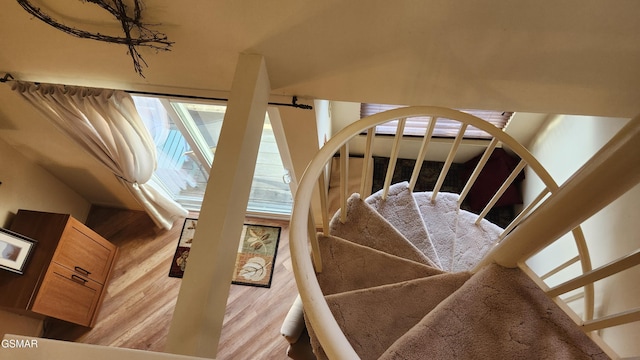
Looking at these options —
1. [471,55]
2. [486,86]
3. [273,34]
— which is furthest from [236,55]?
[486,86]

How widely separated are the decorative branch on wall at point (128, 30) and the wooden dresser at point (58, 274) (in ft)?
5.50

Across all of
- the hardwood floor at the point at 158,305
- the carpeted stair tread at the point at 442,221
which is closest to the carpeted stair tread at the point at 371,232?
the carpeted stair tread at the point at 442,221

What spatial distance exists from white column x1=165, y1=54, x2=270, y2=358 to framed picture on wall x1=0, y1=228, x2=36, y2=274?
2003mm

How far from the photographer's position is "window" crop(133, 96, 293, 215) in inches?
100

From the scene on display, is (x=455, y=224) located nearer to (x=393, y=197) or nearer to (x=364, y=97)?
(x=393, y=197)

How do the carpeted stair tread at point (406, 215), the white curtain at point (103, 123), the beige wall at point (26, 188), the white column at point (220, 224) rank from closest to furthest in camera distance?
the white column at point (220, 224), the white curtain at point (103, 123), the carpeted stair tread at point (406, 215), the beige wall at point (26, 188)

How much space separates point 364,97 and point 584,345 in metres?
1.33

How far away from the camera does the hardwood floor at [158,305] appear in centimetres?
294

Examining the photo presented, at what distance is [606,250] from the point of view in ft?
7.09

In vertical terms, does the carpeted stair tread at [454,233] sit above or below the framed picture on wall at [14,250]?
above

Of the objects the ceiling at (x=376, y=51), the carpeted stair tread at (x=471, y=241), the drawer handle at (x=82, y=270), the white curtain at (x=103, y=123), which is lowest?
the drawer handle at (x=82, y=270)

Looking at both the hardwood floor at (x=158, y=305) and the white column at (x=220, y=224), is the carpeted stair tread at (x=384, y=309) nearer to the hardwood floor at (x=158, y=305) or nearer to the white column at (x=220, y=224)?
the white column at (x=220, y=224)

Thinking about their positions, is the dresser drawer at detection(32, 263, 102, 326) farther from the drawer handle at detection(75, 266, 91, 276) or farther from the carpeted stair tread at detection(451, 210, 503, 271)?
the carpeted stair tread at detection(451, 210, 503, 271)

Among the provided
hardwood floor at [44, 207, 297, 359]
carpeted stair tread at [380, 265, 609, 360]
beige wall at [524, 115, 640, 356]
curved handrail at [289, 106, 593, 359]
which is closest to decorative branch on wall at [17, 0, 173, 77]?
curved handrail at [289, 106, 593, 359]
